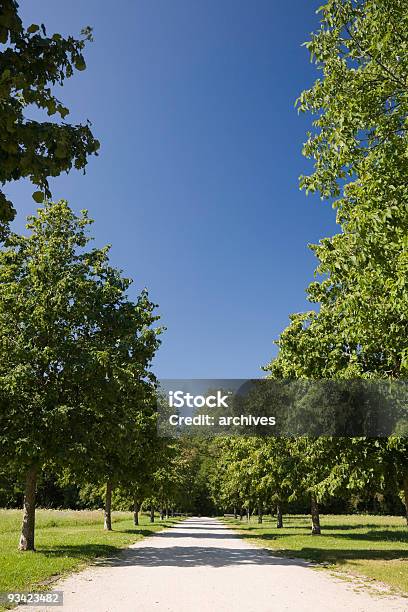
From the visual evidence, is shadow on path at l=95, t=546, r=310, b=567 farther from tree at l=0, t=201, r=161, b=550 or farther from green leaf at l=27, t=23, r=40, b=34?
green leaf at l=27, t=23, r=40, b=34

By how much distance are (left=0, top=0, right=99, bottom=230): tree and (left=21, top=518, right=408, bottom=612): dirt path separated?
7447mm

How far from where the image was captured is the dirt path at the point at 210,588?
943cm

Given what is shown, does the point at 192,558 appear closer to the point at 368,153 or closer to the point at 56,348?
the point at 56,348

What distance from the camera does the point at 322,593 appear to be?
10859 millimetres

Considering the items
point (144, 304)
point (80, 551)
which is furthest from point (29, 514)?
point (144, 304)

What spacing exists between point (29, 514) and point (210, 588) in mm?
9244

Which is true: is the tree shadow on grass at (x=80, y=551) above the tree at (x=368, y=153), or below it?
below

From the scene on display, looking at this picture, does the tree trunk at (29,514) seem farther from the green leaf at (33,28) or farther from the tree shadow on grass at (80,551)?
the green leaf at (33,28)

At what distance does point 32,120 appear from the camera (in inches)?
197

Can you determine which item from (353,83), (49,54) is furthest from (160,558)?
(49,54)

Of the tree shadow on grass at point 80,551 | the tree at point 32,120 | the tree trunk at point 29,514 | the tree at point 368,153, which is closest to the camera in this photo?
the tree at point 32,120

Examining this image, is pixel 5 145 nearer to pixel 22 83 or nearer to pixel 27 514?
pixel 22 83

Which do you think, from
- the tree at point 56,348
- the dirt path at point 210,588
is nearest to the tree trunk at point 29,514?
the tree at point 56,348

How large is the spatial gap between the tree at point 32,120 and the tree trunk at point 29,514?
15.7 meters
